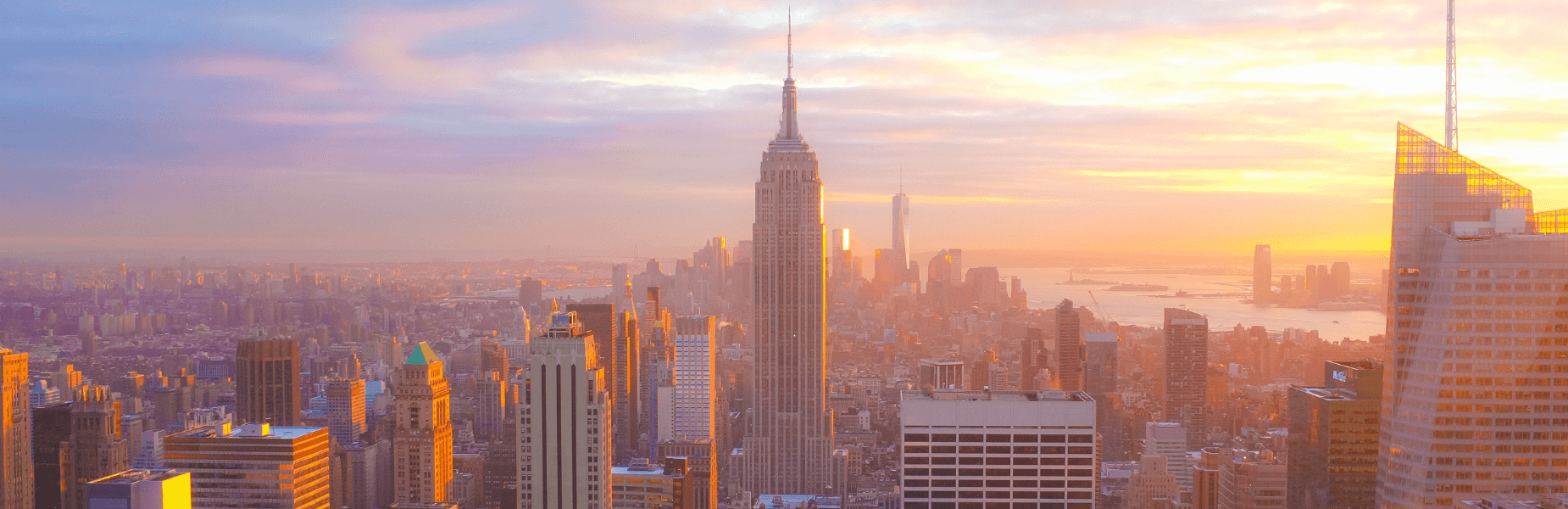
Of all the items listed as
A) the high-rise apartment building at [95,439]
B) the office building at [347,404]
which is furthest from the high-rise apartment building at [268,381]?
the high-rise apartment building at [95,439]

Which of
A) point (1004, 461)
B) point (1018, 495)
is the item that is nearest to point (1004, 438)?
point (1004, 461)

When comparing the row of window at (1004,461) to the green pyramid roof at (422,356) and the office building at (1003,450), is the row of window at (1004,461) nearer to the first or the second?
the office building at (1003,450)

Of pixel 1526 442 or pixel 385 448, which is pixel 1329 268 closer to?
pixel 1526 442

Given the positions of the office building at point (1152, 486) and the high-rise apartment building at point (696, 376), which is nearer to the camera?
the office building at point (1152, 486)

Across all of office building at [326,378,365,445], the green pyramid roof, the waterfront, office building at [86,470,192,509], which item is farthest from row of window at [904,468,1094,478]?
office building at [326,378,365,445]

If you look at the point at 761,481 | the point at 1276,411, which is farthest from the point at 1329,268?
the point at 761,481

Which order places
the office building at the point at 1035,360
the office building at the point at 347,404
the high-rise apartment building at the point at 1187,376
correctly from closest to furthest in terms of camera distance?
the high-rise apartment building at the point at 1187,376 → the office building at the point at 347,404 → the office building at the point at 1035,360
